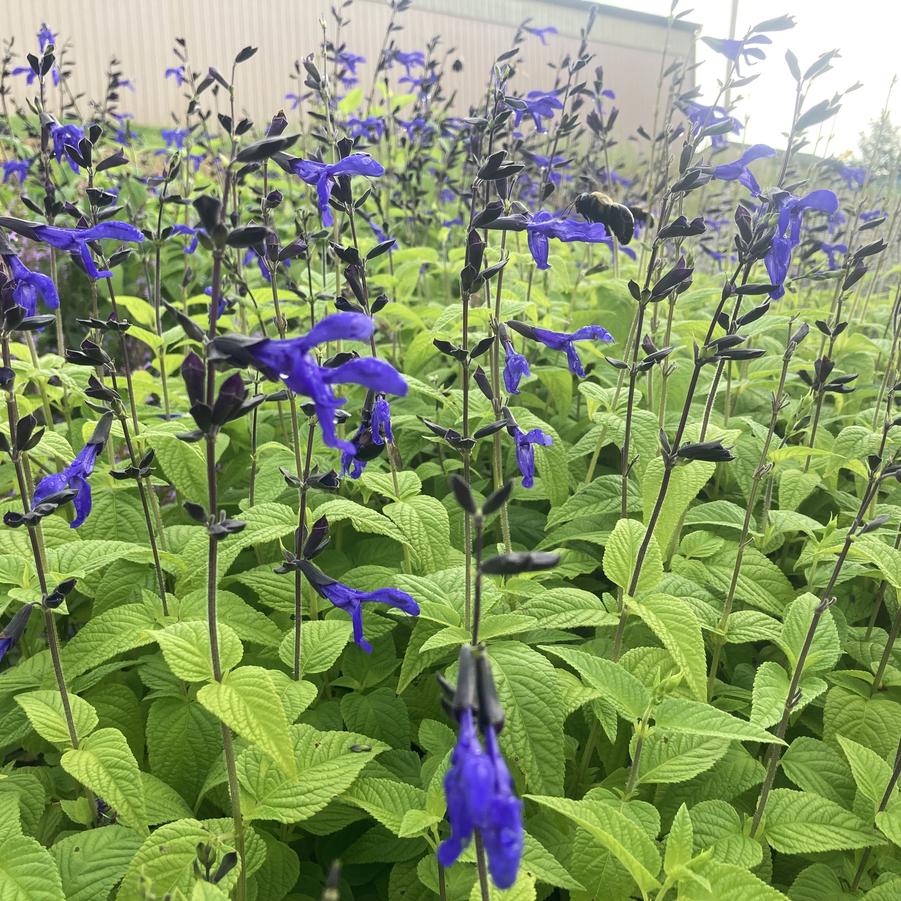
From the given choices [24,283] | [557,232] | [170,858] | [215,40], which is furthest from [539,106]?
[215,40]

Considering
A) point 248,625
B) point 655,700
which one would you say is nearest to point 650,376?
point 655,700

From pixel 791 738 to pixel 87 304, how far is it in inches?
255

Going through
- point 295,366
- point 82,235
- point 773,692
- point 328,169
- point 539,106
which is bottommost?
point 773,692

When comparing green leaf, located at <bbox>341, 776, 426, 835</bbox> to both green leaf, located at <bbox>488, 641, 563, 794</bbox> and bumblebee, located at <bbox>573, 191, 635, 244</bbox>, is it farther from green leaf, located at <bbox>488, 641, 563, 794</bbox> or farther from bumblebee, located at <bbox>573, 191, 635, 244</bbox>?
bumblebee, located at <bbox>573, 191, 635, 244</bbox>

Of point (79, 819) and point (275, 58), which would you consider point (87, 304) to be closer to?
point (79, 819)

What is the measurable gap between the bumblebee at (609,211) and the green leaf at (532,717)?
3.78 feet

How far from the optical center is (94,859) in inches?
62.8

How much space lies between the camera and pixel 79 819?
1.81m

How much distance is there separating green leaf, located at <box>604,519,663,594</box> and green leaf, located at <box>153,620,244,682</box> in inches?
38.9

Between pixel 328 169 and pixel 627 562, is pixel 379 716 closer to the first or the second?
pixel 627 562

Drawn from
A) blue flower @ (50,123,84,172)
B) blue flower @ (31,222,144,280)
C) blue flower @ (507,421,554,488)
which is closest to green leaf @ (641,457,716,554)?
blue flower @ (507,421,554,488)

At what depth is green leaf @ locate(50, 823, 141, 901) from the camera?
154cm

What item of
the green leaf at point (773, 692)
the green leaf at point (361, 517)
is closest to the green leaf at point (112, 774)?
the green leaf at point (361, 517)

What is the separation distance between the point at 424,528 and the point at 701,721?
3.13ft
